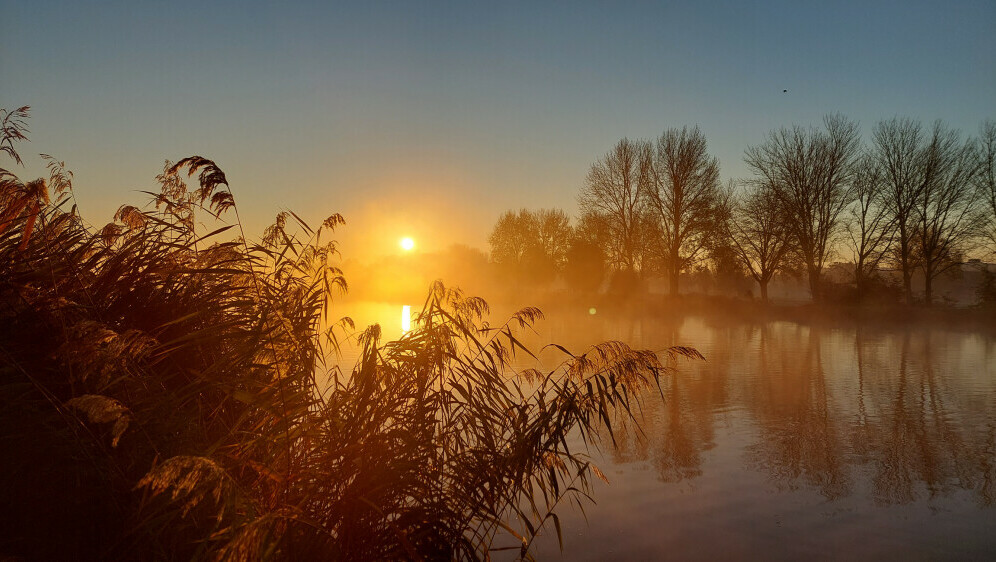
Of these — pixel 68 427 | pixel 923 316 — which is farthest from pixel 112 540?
pixel 923 316

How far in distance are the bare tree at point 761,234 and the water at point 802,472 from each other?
75.4 ft

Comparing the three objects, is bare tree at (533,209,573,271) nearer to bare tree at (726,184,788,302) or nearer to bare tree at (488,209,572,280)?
bare tree at (488,209,572,280)

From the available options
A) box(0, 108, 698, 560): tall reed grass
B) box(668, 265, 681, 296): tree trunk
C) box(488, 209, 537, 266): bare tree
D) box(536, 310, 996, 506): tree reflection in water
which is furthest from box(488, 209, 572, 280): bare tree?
box(0, 108, 698, 560): tall reed grass

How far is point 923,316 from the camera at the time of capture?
100ft

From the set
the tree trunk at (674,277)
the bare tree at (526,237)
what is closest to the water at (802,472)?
the tree trunk at (674,277)

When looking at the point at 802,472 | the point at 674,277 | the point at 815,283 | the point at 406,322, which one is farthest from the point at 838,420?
the point at 674,277

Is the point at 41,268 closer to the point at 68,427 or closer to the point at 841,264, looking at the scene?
the point at 68,427

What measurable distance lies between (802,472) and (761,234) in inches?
1292

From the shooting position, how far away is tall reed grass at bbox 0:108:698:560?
3.07 meters

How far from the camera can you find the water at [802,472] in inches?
210

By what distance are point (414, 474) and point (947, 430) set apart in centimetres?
895

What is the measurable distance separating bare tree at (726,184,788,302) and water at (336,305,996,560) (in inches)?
905

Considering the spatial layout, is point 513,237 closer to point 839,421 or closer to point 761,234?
point 761,234

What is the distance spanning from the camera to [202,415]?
3938mm
